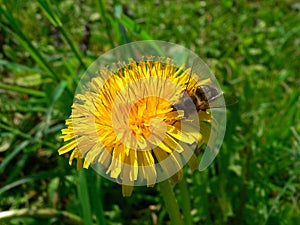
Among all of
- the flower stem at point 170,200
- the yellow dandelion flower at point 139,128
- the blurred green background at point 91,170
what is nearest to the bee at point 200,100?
the yellow dandelion flower at point 139,128

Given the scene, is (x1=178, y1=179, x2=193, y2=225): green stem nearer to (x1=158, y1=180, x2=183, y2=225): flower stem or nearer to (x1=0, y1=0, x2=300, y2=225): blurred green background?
(x1=158, y1=180, x2=183, y2=225): flower stem

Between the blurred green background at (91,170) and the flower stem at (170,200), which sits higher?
the blurred green background at (91,170)

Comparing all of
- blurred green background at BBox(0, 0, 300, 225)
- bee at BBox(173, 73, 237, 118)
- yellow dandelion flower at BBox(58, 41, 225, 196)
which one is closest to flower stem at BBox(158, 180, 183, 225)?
yellow dandelion flower at BBox(58, 41, 225, 196)

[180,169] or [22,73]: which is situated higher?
[22,73]

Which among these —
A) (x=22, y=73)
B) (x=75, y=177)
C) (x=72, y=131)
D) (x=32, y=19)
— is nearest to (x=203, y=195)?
(x=75, y=177)

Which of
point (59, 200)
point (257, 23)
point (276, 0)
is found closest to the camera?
point (59, 200)

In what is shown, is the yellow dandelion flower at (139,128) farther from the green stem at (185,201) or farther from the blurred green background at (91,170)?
the blurred green background at (91,170)

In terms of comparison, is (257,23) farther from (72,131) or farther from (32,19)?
(72,131)
